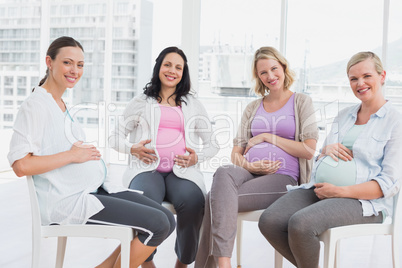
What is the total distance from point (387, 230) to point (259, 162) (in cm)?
67

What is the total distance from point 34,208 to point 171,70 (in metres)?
1.07

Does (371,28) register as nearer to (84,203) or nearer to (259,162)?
(259,162)

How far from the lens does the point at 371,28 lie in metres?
4.54

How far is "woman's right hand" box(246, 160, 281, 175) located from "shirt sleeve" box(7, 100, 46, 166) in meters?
1.04

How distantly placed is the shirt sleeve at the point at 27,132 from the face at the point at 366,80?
1.32 meters

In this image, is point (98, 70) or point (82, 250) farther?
point (98, 70)

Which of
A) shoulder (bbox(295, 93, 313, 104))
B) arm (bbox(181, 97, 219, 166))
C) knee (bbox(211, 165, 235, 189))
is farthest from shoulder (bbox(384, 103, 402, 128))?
arm (bbox(181, 97, 219, 166))

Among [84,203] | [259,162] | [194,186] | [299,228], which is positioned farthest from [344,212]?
[84,203]

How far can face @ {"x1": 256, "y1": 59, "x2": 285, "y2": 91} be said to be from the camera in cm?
234

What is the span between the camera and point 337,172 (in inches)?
74.2

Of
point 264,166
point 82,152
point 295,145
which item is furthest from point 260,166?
point 82,152

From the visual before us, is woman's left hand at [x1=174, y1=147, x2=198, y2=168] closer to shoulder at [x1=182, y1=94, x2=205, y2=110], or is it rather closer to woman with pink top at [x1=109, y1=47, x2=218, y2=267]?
woman with pink top at [x1=109, y1=47, x2=218, y2=267]

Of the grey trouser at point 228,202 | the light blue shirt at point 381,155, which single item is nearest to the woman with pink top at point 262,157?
the grey trouser at point 228,202

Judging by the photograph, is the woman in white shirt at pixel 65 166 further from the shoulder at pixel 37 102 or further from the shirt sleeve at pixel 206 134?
the shirt sleeve at pixel 206 134
